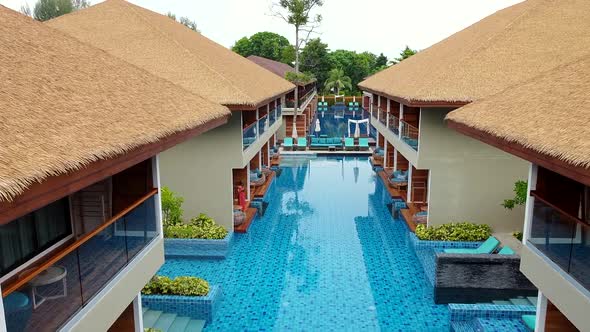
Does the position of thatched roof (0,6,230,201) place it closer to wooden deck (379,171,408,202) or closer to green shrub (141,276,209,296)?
green shrub (141,276,209,296)

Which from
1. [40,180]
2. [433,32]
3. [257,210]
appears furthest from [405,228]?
[433,32]

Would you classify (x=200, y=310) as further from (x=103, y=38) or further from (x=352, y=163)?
(x=352, y=163)

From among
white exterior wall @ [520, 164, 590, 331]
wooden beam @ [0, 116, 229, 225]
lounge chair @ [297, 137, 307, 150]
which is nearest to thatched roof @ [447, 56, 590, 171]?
white exterior wall @ [520, 164, 590, 331]

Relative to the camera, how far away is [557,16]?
1762cm

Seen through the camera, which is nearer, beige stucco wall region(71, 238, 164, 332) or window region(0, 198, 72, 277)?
beige stucco wall region(71, 238, 164, 332)

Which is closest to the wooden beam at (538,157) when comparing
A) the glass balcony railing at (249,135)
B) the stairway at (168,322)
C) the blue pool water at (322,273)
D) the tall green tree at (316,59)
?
the blue pool water at (322,273)

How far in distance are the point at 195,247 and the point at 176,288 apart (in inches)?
140

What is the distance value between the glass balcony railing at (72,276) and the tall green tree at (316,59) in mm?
45715

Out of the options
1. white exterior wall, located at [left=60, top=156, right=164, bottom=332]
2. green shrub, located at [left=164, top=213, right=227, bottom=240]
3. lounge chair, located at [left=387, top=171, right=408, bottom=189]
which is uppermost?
white exterior wall, located at [left=60, top=156, right=164, bottom=332]

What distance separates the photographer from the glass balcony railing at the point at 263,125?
62.7 ft

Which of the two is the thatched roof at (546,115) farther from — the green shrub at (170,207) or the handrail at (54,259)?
the green shrub at (170,207)

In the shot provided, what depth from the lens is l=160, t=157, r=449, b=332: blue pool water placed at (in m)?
11.1

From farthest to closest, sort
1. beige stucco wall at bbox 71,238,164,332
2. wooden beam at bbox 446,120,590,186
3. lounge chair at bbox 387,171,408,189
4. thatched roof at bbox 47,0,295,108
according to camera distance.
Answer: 1. lounge chair at bbox 387,171,408,189
2. thatched roof at bbox 47,0,295,108
3. beige stucco wall at bbox 71,238,164,332
4. wooden beam at bbox 446,120,590,186

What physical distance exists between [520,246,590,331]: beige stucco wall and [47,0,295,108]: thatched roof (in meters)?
9.07
